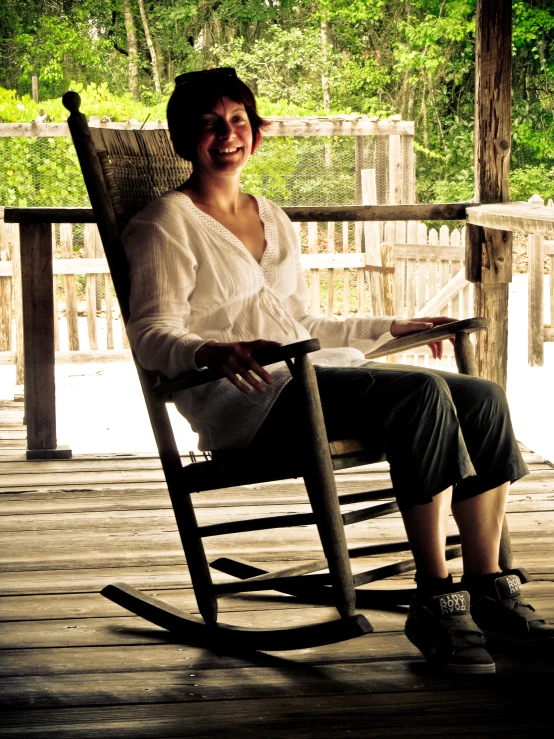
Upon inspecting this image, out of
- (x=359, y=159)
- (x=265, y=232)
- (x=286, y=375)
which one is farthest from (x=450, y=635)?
(x=359, y=159)

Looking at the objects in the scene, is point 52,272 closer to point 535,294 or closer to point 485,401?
point 485,401

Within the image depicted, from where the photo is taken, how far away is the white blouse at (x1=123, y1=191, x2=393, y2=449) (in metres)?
2.01

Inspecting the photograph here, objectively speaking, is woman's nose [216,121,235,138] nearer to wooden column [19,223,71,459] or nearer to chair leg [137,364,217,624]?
chair leg [137,364,217,624]

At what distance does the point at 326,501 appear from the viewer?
188 centimetres

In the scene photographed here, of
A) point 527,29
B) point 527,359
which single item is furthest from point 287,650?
point 527,29

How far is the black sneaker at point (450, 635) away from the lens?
6.02 ft

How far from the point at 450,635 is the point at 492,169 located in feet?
6.82

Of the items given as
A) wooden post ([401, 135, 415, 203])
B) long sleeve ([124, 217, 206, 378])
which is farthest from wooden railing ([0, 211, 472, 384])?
long sleeve ([124, 217, 206, 378])

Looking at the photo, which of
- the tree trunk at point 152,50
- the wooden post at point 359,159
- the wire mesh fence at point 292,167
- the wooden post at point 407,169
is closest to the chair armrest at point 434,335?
the wire mesh fence at point 292,167

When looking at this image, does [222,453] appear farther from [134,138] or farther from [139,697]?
[134,138]

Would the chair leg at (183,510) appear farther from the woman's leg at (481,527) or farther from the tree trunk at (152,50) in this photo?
the tree trunk at (152,50)

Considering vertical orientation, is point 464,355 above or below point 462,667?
above

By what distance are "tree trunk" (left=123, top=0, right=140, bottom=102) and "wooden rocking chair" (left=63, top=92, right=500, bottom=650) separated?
1317cm

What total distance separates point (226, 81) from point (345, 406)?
731 millimetres
